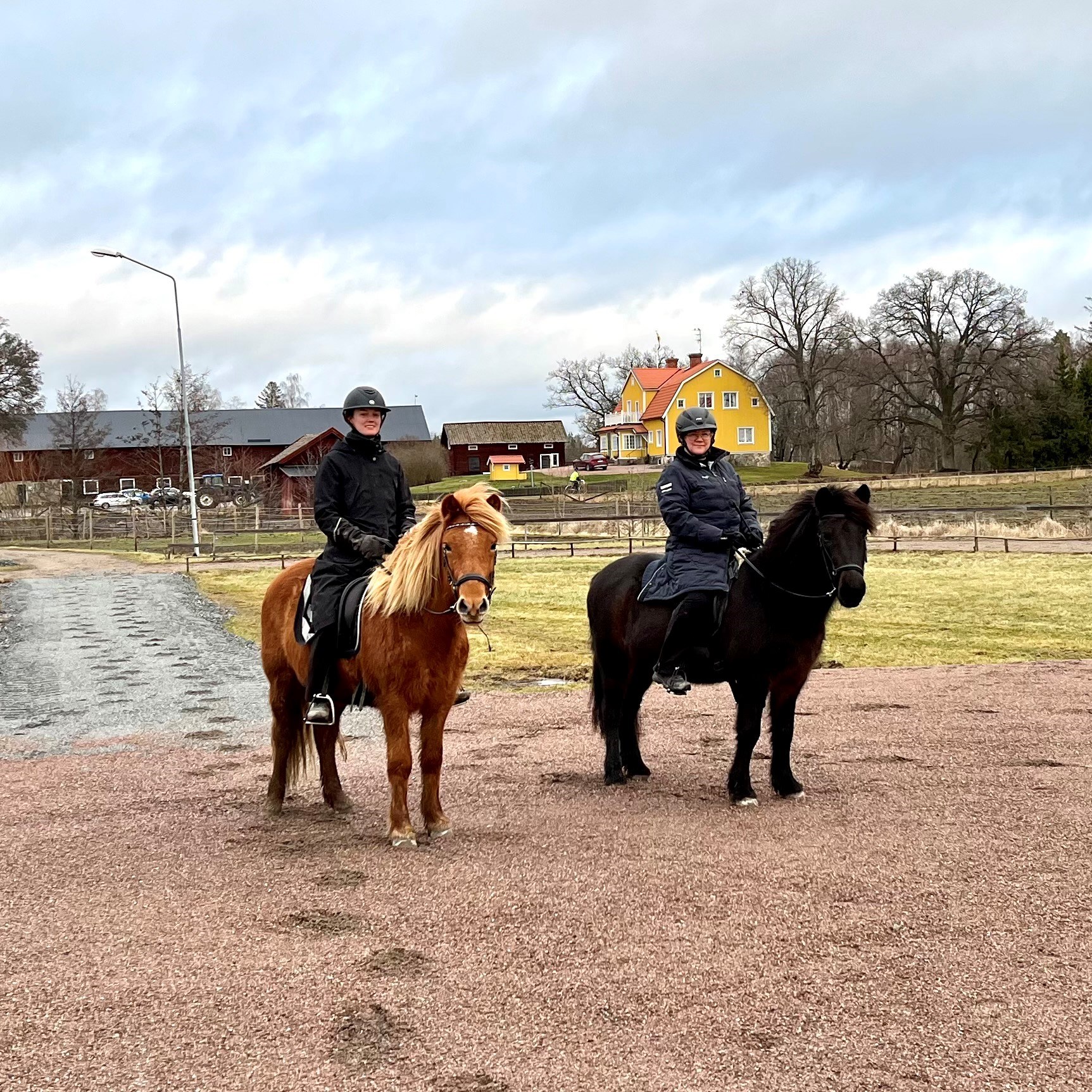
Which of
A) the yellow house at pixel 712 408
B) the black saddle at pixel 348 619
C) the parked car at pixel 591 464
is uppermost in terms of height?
the yellow house at pixel 712 408

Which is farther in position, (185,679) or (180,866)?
(185,679)

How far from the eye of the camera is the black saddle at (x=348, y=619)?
255 inches

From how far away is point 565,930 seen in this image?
491 centimetres

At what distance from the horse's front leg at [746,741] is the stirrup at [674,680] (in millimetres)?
399

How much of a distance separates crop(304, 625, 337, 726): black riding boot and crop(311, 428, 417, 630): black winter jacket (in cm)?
10

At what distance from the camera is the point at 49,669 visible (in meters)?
14.6

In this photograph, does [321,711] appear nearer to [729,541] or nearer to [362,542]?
[362,542]

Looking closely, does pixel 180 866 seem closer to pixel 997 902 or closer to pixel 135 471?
pixel 997 902

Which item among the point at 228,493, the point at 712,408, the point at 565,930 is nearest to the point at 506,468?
the point at 712,408

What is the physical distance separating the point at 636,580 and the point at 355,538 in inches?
94.4

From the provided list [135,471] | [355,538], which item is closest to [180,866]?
[355,538]

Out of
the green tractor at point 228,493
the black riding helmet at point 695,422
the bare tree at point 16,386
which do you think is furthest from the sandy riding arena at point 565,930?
the green tractor at point 228,493

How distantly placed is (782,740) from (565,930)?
115 inches

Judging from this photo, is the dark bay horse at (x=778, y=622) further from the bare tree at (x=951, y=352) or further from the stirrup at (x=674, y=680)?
the bare tree at (x=951, y=352)
